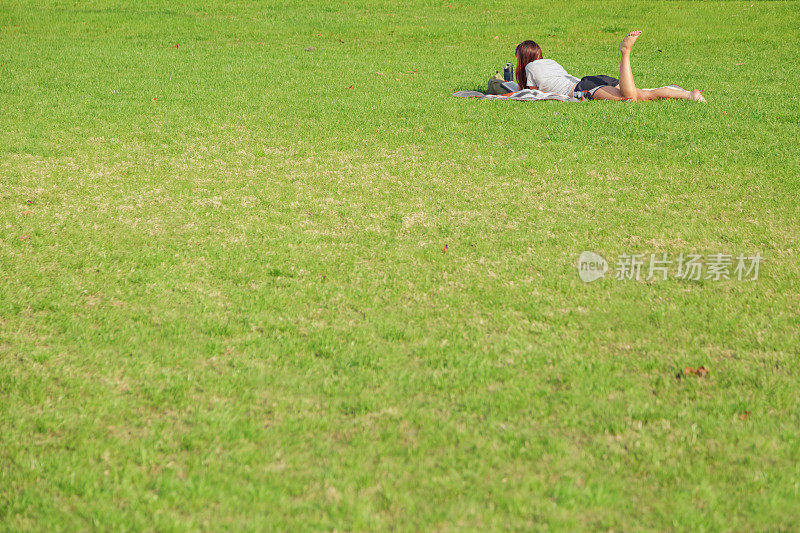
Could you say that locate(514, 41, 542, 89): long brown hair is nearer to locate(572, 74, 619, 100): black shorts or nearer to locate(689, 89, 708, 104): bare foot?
locate(572, 74, 619, 100): black shorts

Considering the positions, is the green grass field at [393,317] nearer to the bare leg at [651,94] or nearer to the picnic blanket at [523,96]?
the bare leg at [651,94]

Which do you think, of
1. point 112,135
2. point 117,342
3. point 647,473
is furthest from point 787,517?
point 112,135

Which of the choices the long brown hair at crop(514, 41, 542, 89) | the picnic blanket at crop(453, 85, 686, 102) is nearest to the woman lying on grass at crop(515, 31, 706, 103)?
the long brown hair at crop(514, 41, 542, 89)

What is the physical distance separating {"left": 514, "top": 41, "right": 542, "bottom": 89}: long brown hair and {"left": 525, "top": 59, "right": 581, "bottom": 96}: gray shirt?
0.09m

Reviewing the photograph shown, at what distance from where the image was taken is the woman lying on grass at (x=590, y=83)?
448 inches

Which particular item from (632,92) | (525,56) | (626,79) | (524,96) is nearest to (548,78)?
(525,56)

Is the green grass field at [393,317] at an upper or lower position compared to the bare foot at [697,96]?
lower

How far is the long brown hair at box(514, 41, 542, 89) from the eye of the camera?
12.6 meters

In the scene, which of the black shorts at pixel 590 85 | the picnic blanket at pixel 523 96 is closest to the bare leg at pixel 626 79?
the black shorts at pixel 590 85

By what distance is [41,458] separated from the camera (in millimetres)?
3670

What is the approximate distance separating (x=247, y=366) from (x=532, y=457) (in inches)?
81.7

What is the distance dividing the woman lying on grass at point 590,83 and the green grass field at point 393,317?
0.50 metres

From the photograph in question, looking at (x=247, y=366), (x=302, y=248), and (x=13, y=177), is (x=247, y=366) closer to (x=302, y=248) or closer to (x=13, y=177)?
(x=302, y=248)

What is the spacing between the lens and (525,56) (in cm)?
1257
